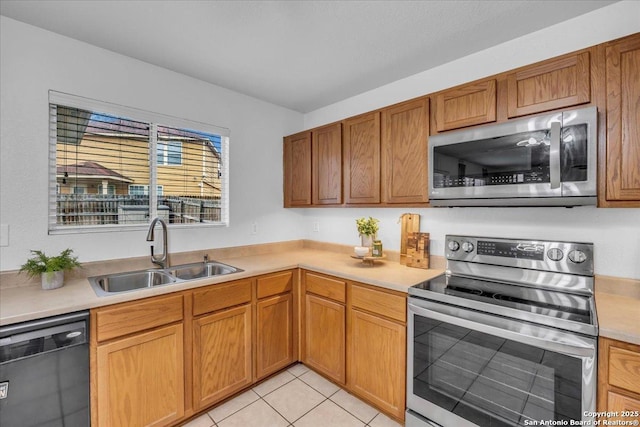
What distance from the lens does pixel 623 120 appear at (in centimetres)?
138

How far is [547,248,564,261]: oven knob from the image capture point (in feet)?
5.52

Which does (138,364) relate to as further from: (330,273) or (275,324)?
(330,273)

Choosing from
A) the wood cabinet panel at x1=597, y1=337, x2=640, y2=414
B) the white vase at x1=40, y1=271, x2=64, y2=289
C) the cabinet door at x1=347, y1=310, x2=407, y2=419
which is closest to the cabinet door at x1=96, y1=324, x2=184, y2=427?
the white vase at x1=40, y1=271, x2=64, y2=289

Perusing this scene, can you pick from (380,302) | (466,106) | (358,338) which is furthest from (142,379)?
(466,106)

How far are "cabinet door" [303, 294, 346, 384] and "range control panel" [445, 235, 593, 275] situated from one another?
957 millimetres

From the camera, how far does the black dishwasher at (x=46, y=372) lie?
1276 millimetres

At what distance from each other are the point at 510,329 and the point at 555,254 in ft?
2.15

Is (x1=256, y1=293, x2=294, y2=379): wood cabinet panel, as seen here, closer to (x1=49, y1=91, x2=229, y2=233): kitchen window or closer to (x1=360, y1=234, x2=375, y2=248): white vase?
(x1=360, y1=234, x2=375, y2=248): white vase

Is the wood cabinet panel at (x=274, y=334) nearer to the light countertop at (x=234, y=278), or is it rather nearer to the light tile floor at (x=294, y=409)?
the light tile floor at (x=294, y=409)

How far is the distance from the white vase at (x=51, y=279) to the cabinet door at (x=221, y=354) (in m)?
0.81

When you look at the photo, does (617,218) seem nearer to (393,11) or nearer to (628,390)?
(628,390)

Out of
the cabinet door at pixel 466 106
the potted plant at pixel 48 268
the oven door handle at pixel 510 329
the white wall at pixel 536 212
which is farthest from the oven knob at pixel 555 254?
the potted plant at pixel 48 268

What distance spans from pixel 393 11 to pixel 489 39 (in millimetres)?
748

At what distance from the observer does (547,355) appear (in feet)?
4.19
